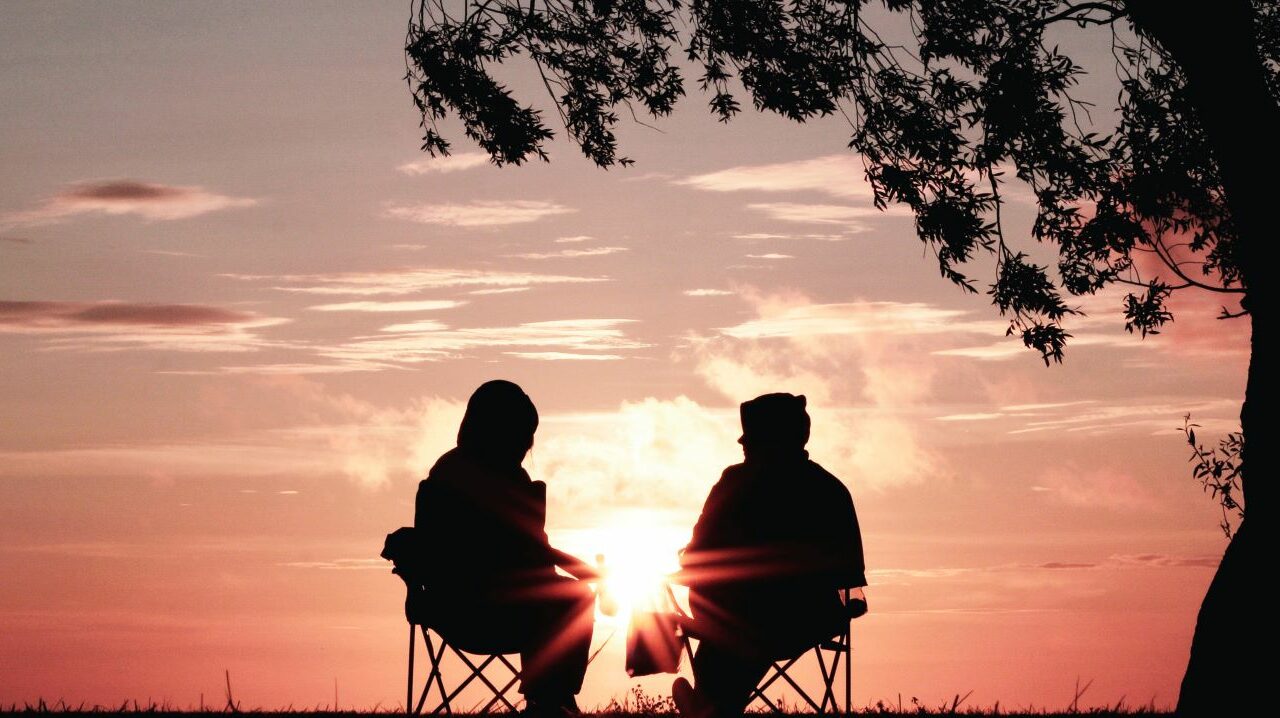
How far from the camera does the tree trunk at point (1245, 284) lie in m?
6.86

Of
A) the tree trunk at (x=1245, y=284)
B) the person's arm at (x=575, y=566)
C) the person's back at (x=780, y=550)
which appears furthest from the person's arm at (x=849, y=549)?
the tree trunk at (x=1245, y=284)

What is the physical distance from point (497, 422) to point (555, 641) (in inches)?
45.7

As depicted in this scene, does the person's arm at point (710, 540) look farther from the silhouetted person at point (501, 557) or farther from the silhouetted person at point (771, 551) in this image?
the silhouetted person at point (501, 557)

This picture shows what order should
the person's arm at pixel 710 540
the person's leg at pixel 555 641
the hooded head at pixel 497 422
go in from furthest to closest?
the person's arm at pixel 710 540 → the person's leg at pixel 555 641 → the hooded head at pixel 497 422

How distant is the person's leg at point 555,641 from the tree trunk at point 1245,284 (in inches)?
129

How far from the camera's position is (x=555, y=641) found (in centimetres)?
662

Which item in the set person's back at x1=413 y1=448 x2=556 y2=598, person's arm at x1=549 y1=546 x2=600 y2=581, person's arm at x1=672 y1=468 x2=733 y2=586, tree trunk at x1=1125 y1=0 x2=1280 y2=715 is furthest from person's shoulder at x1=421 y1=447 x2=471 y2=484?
tree trunk at x1=1125 y1=0 x2=1280 y2=715

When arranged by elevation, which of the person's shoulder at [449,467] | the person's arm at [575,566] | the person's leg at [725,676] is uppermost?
the person's shoulder at [449,467]

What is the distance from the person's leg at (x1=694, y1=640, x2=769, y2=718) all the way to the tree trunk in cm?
234

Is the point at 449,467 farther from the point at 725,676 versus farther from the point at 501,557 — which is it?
the point at 725,676

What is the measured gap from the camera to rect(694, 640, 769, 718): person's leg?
22.4 feet

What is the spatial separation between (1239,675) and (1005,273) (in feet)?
13.2

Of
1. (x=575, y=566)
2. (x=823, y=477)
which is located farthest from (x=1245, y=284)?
(x=575, y=566)

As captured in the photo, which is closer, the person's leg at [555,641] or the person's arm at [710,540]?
the person's leg at [555,641]
